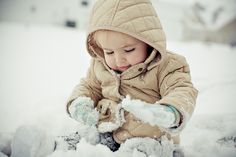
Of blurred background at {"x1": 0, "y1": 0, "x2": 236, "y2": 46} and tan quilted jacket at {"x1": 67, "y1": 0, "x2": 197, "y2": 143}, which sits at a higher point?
tan quilted jacket at {"x1": 67, "y1": 0, "x2": 197, "y2": 143}

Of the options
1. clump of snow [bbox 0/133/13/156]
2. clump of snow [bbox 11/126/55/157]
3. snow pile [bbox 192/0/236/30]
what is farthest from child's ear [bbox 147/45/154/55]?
snow pile [bbox 192/0/236/30]

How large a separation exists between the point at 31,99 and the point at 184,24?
8666 millimetres

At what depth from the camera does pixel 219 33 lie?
1006 cm

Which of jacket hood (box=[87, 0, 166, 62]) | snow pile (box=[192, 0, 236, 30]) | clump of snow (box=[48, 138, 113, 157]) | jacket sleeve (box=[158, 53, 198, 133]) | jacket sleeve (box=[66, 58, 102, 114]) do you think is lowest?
snow pile (box=[192, 0, 236, 30])

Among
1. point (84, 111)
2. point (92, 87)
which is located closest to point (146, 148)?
point (84, 111)

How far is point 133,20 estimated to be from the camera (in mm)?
1104

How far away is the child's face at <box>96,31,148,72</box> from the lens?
1113 millimetres

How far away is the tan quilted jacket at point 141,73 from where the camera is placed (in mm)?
1094

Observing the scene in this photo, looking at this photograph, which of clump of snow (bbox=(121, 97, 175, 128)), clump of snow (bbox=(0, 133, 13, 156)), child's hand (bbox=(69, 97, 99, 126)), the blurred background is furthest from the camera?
the blurred background

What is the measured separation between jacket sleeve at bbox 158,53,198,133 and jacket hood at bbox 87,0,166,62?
0.17 ft

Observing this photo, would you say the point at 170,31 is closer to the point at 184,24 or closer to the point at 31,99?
the point at 184,24

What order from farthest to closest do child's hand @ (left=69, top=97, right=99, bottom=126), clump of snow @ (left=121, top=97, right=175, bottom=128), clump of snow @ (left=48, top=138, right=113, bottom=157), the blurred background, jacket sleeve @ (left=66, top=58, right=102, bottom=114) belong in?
the blurred background, jacket sleeve @ (left=66, top=58, right=102, bottom=114), child's hand @ (left=69, top=97, right=99, bottom=126), clump of snow @ (left=48, top=138, right=113, bottom=157), clump of snow @ (left=121, top=97, right=175, bottom=128)

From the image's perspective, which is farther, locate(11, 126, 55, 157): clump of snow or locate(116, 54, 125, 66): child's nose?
locate(116, 54, 125, 66): child's nose

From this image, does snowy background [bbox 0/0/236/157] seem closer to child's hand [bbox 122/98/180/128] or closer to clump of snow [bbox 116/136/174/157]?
clump of snow [bbox 116/136/174/157]
